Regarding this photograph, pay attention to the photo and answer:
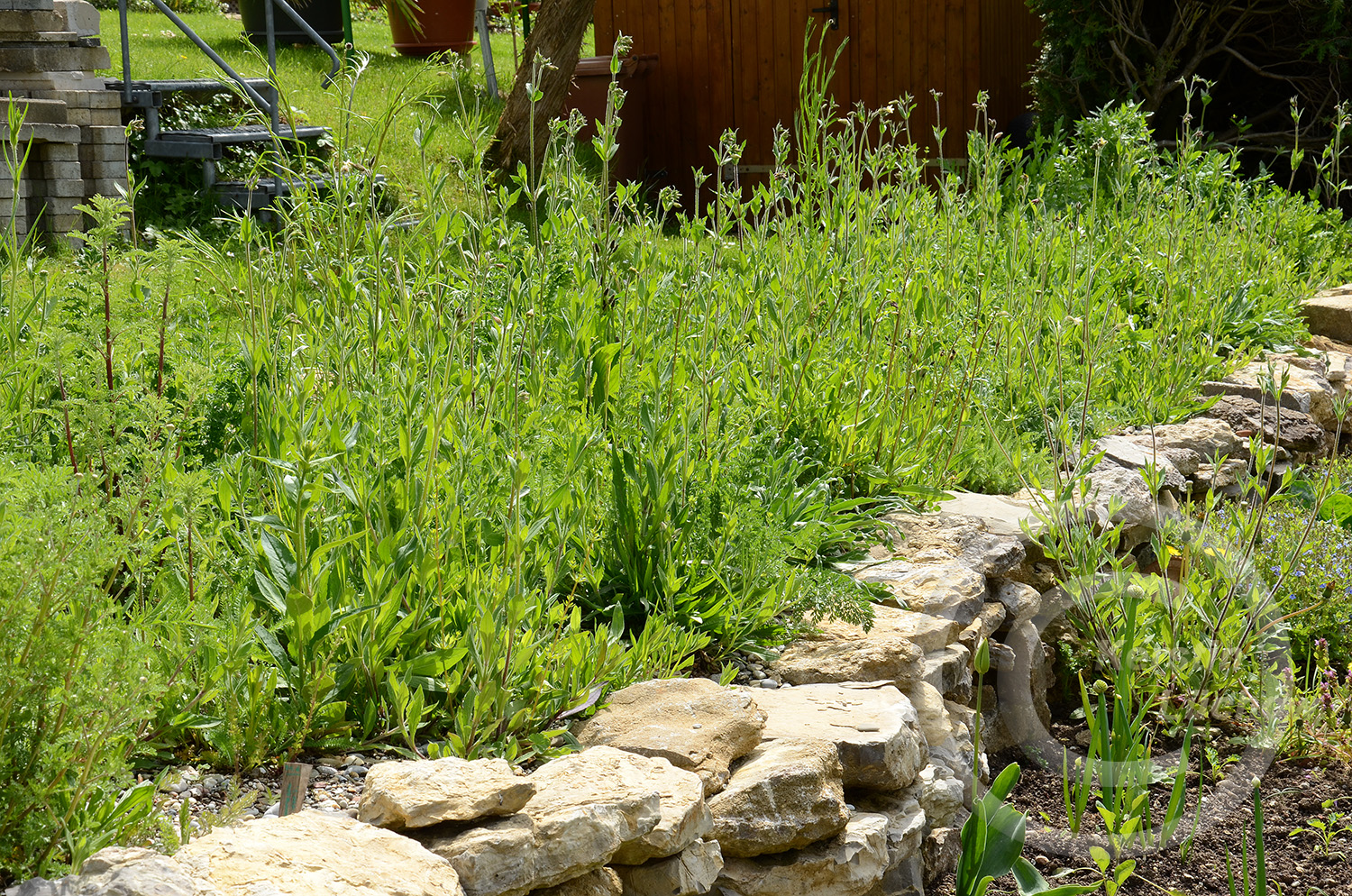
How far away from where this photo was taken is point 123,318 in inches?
117

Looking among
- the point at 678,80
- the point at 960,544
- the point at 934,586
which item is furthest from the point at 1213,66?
the point at 934,586

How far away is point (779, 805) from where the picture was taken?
2035 mm

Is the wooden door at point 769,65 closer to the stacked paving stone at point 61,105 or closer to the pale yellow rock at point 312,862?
the stacked paving stone at point 61,105

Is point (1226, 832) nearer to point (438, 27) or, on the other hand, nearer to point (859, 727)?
point (859, 727)

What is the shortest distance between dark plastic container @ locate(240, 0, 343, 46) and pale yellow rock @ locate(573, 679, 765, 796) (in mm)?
10728

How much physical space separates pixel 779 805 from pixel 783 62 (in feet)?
35.0

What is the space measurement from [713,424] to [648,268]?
3.93 feet

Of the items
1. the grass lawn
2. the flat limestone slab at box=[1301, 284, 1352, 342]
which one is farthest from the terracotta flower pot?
the flat limestone slab at box=[1301, 284, 1352, 342]

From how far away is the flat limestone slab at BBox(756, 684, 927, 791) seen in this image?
86.1 inches

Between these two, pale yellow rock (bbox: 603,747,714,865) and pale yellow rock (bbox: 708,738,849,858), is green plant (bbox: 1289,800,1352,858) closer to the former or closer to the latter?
pale yellow rock (bbox: 708,738,849,858)

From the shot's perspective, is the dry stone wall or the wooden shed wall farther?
the wooden shed wall

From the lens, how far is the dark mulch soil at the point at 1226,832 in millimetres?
2506

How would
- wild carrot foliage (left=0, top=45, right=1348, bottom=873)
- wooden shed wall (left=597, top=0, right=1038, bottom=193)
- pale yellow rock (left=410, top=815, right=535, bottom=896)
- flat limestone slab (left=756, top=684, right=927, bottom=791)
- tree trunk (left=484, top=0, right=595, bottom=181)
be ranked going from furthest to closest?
wooden shed wall (left=597, top=0, right=1038, bottom=193) < tree trunk (left=484, top=0, right=595, bottom=181) < flat limestone slab (left=756, top=684, right=927, bottom=791) < wild carrot foliage (left=0, top=45, right=1348, bottom=873) < pale yellow rock (left=410, top=815, right=535, bottom=896)

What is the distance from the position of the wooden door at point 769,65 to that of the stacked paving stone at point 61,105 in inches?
240
